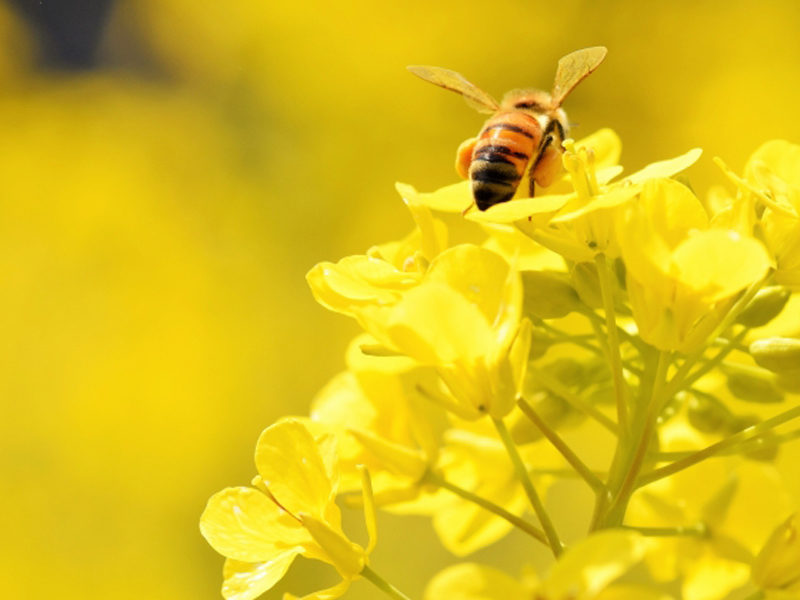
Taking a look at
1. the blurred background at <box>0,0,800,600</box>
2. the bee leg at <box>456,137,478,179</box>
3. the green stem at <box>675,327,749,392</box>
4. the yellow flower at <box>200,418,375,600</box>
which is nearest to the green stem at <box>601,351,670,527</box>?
the green stem at <box>675,327,749,392</box>

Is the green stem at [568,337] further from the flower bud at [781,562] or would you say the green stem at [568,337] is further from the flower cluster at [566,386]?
the flower bud at [781,562]

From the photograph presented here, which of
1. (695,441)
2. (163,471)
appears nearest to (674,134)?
(163,471)

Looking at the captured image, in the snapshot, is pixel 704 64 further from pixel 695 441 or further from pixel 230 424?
pixel 695 441

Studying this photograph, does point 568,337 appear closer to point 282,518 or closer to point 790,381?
point 790,381

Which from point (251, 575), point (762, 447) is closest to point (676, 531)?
point (762, 447)

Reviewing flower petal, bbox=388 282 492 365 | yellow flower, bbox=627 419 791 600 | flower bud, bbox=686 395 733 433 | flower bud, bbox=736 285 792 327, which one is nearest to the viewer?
flower petal, bbox=388 282 492 365

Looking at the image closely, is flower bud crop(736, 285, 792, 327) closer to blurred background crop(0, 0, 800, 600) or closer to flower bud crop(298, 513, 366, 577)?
flower bud crop(298, 513, 366, 577)
